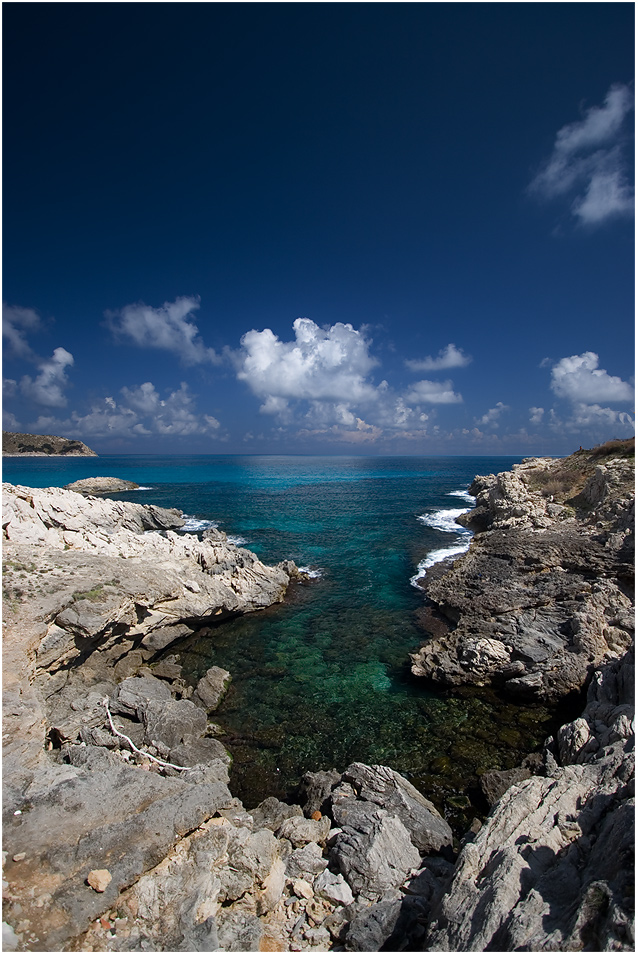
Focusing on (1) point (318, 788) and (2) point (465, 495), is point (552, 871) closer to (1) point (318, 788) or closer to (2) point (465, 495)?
(1) point (318, 788)

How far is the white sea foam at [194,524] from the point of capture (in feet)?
159

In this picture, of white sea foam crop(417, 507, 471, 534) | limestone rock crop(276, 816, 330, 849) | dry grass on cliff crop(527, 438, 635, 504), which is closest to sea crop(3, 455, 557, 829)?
limestone rock crop(276, 816, 330, 849)

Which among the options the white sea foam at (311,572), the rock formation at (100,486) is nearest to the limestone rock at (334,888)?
the white sea foam at (311,572)

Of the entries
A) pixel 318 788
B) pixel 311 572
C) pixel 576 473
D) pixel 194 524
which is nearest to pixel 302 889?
pixel 318 788

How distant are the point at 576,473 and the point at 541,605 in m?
38.8

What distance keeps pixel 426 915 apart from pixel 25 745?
9781 mm

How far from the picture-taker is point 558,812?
23.8 ft

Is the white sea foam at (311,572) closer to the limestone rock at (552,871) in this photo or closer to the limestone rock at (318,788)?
the limestone rock at (318,788)


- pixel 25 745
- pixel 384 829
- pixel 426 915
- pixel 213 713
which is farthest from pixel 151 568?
pixel 426 915

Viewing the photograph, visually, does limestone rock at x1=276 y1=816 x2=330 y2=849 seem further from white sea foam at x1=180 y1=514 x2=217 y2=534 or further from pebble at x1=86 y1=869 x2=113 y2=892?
white sea foam at x1=180 y1=514 x2=217 y2=534

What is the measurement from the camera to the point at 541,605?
19359mm

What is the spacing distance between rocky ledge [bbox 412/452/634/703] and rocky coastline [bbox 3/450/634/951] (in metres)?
0.13

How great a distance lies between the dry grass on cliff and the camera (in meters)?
44.6

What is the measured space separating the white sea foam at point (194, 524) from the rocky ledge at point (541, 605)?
103 feet
